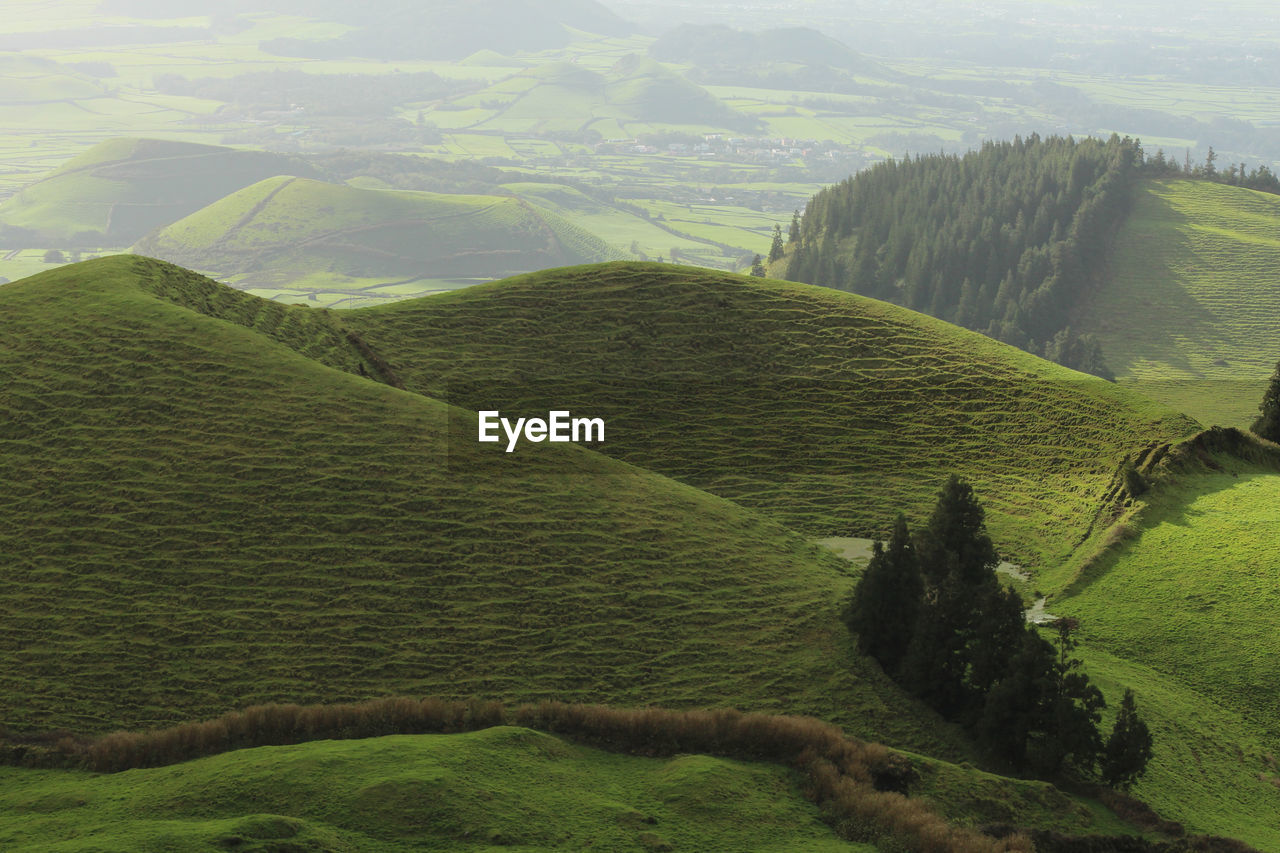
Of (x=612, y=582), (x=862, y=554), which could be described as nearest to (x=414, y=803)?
(x=612, y=582)

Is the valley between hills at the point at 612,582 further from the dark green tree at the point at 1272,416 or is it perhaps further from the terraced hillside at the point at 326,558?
the dark green tree at the point at 1272,416

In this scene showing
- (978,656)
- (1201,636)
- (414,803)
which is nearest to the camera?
(414,803)

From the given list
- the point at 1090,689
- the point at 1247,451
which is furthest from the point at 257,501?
the point at 1247,451

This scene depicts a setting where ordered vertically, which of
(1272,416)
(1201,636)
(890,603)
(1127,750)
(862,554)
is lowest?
(862,554)

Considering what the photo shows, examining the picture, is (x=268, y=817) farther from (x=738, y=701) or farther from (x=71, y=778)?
(x=738, y=701)

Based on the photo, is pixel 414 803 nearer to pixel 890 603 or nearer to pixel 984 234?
pixel 890 603
